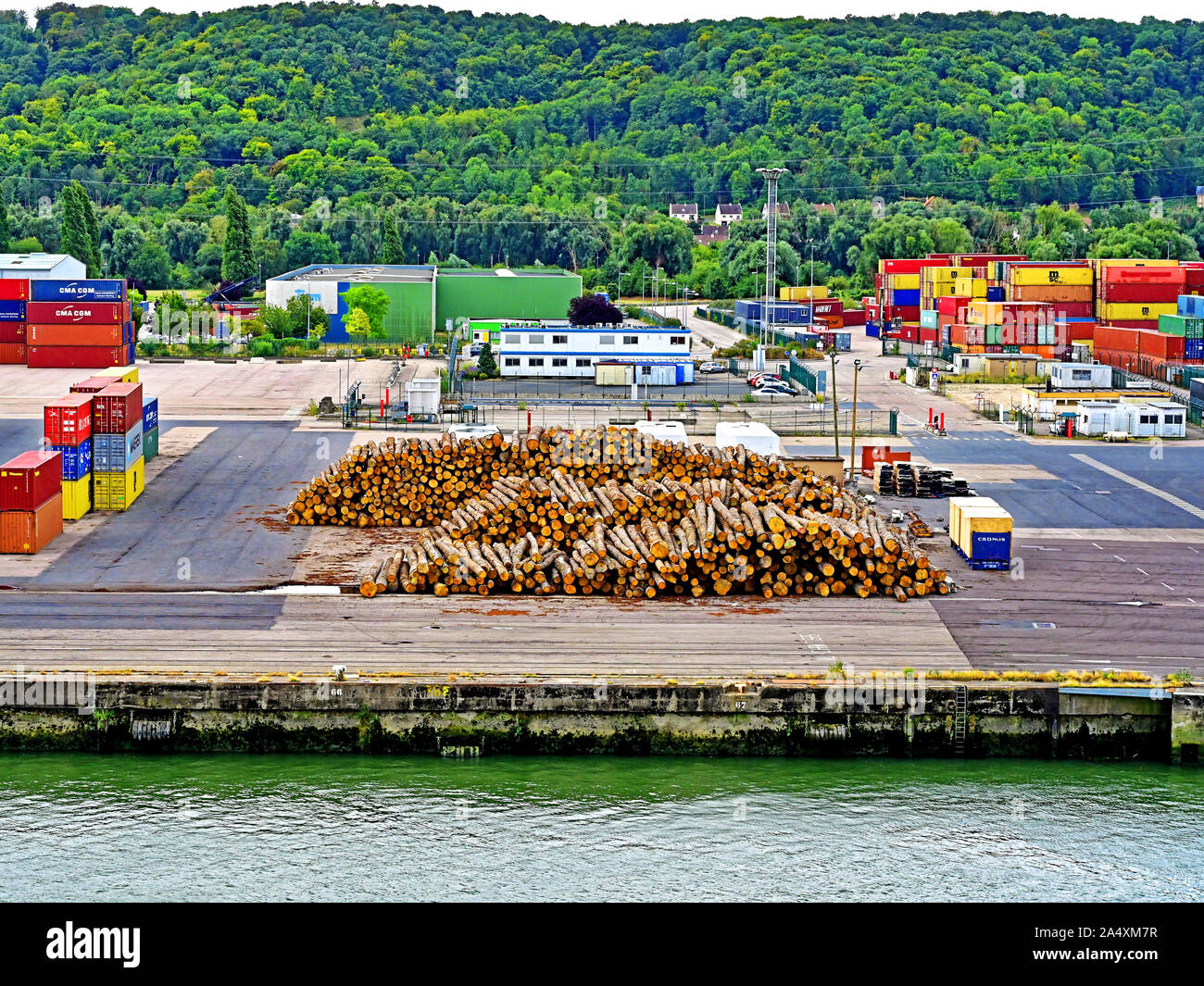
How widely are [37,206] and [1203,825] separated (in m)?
191

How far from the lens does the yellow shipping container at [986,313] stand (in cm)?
9538

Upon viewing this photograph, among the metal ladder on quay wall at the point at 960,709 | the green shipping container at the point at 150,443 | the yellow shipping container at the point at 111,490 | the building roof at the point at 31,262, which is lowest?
the metal ladder on quay wall at the point at 960,709

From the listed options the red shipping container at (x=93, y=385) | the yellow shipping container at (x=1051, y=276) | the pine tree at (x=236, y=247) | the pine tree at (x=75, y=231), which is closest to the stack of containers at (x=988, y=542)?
the red shipping container at (x=93, y=385)

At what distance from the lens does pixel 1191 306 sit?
90562mm

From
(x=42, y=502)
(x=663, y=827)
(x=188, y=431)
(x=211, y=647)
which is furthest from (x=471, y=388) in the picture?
(x=663, y=827)

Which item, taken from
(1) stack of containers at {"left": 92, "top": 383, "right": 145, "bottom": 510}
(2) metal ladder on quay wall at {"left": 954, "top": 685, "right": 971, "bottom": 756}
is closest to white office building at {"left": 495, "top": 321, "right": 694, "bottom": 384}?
(1) stack of containers at {"left": 92, "top": 383, "right": 145, "bottom": 510}

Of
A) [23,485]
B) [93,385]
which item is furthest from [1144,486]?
[23,485]

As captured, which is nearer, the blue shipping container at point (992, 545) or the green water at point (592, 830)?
the green water at point (592, 830)

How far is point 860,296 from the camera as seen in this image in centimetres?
14700

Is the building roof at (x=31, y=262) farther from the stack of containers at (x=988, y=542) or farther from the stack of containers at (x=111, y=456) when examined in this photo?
the stack of containers at (x=988, y=542)

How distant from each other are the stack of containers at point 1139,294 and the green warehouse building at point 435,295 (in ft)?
109

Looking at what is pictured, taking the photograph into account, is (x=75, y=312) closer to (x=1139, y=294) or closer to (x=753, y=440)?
(x=753, y=440)

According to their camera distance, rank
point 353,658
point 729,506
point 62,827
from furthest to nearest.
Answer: point 729,506 < point 353,658 < point 62,827

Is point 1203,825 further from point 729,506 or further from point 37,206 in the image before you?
point 37,206
